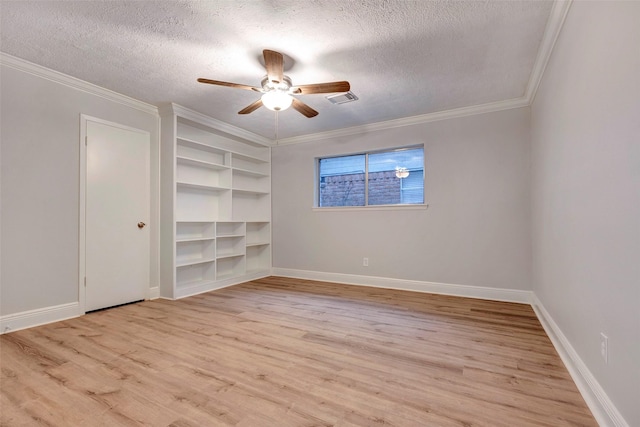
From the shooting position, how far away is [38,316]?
111 inches

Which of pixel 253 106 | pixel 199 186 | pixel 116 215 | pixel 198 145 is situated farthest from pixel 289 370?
pixel 198 145

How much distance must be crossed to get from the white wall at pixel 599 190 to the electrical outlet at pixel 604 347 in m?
0.04

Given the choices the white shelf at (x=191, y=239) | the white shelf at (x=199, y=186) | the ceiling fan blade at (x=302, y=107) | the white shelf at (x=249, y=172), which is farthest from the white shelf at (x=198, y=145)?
the ceiling fan blade at (x=302, y=107)

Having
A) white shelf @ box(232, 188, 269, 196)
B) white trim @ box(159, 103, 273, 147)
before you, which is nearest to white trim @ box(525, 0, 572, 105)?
white trim @ box(159, 103, 273, 147)

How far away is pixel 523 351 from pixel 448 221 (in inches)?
78.4

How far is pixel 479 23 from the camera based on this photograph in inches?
86.5

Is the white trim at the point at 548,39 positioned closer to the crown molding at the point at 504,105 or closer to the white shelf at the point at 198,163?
the crown molding at the point at 504,105

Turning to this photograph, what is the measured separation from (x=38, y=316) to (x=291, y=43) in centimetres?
345

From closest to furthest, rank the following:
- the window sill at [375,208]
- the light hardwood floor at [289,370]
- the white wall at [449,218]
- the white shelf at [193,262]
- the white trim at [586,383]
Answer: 1. the white trim at [586,383]
2. the light hardwood floor at [289,370]
3. the white wall at [449,218]
4. the white shelf at [193,262]
5. the window sill at [375,208]

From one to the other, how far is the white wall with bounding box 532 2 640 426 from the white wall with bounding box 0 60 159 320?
4.27m

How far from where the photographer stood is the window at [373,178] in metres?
4.32

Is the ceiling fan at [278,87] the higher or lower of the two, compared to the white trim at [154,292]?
higher

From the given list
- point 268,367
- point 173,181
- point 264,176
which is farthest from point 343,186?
point 268,367

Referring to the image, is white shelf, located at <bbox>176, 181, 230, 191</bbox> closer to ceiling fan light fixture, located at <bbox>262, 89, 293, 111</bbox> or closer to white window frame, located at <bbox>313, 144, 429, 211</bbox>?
white window frame, located at <bbox>313, 144, 429, 211</bbox>
